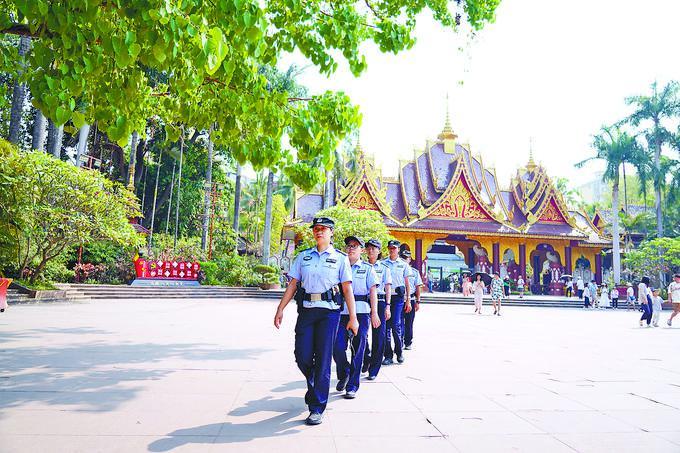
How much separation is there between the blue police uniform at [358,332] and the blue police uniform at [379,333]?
269 mm

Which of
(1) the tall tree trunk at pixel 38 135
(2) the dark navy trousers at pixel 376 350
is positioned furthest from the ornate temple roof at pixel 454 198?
(2) the dark navy trousers at pixel 376 350

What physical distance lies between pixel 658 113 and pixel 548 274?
13.4 metres

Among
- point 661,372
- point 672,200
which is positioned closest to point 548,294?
point 672,200

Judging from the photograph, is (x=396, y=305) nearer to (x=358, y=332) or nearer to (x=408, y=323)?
(x=408, y=323)

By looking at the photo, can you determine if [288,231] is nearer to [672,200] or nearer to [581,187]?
[672,200]

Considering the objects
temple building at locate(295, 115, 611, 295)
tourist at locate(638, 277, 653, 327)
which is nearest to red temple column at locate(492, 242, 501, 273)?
temple building at locate(295, 115, 611, 295)

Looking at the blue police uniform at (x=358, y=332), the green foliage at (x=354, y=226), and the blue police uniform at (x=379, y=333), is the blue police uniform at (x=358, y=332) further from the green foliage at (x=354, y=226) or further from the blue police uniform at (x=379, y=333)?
the green foliage at (x=354, y=226)

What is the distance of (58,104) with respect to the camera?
4.17 meters

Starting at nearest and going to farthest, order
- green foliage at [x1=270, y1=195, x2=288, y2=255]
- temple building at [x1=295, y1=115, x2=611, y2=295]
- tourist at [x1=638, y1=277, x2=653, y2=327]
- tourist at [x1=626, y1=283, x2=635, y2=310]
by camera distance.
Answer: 1. tourist at [x1=638, y1=277, x2=653, y2=327]
2. tourist at [x1=626, y1=283, x2=635, y2=310]
3. temple building at [x1=295, y1=115, x2=611, y2=295]
4. green foliage at [x1=270, y1=195, x2=288, y2=255]

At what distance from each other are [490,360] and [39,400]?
5446 mm

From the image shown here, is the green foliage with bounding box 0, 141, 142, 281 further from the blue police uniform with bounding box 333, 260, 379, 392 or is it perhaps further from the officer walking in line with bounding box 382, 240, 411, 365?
the blue police uniform with bounding box 333, 260, 379, 392

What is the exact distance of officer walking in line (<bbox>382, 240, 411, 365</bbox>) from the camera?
6.58 metres

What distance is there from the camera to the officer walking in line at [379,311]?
18.4ft

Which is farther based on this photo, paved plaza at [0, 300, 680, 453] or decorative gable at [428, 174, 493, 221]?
decorative gable at [428, 174, 493, 221]
